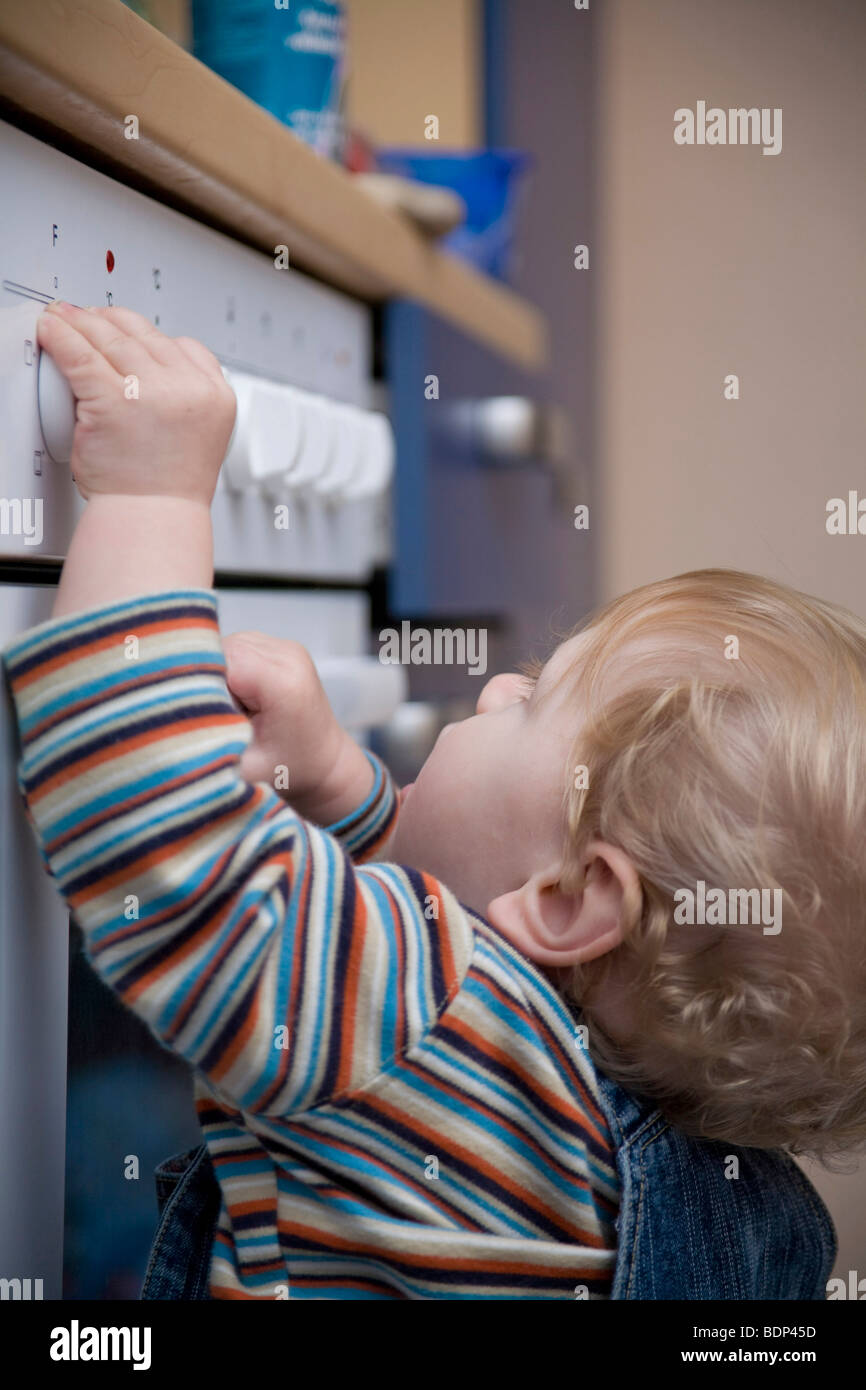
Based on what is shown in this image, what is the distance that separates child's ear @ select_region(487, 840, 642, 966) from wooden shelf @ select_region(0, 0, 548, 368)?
332 millimetres

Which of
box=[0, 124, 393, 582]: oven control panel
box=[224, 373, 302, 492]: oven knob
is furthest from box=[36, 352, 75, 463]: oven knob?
box=[224, 373, 302, 492]: oven knob

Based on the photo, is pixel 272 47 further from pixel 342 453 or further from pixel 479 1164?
pixel 479 1164

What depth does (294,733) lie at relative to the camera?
21.9 inches

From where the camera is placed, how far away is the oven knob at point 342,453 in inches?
24.9

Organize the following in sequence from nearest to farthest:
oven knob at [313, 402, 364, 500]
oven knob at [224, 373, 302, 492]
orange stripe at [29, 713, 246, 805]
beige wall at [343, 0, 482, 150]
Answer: orange stripe at [29, 713, 246, 805]
oven knob at [224, 373, 302, 492]
oven knob at [313, 402, 364, 500]
beige wall at [343, 0, 482, 150]

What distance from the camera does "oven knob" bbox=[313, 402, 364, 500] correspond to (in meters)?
0.63

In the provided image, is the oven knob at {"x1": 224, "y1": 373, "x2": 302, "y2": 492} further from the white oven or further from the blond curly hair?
the blond curly hair

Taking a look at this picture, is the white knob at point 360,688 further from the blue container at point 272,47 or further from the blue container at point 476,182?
the blue container at point 476,182

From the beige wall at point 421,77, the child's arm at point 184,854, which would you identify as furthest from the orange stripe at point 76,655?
the beige wall at point 421,77

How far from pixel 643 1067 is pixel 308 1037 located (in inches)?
6.4

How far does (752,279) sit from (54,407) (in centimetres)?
52

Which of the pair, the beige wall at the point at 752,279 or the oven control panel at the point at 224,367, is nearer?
→ the oven control panel at the point at 224,367

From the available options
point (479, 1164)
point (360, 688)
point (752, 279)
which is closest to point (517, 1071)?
point (479, 1164)

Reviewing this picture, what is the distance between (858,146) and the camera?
1.99 ft
